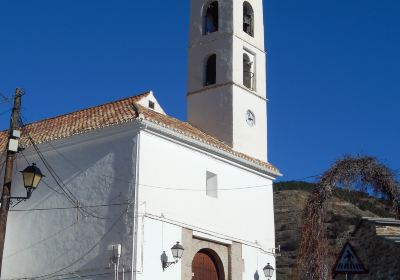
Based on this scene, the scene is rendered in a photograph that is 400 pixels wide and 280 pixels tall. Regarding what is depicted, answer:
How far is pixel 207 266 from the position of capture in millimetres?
20062

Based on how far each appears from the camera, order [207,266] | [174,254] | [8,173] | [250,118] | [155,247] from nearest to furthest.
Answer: [8,173], [155,247], [174,254], [207,266], [250,118]

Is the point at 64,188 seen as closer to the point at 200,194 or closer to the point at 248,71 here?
the point at 200,194

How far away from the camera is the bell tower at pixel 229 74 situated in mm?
22766

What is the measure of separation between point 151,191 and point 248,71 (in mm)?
7915

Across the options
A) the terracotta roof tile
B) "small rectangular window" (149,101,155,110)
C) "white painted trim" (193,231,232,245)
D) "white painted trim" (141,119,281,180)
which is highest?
"small rectangular window" (149,101,155,110)

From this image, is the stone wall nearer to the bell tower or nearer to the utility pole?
the utility pole

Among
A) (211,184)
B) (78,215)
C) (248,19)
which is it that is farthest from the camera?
(248,19)

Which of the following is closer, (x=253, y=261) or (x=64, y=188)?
(x=64, y=188)

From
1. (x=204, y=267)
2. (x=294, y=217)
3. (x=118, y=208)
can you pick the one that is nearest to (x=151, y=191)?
(x=118, y=208)

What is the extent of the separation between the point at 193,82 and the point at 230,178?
4745 millimetres

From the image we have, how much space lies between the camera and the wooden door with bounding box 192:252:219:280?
19.7 m

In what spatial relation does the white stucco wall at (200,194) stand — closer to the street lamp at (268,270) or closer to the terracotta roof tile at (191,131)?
the terracotta roof tile at (191,131)

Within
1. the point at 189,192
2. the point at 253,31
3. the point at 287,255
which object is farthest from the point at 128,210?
the point at 287,255

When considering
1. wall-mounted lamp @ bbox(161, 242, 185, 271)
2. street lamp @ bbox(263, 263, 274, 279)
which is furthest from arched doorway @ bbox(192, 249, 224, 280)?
wall-mounted lamp @ bbox(161, 242, 185, 271)
